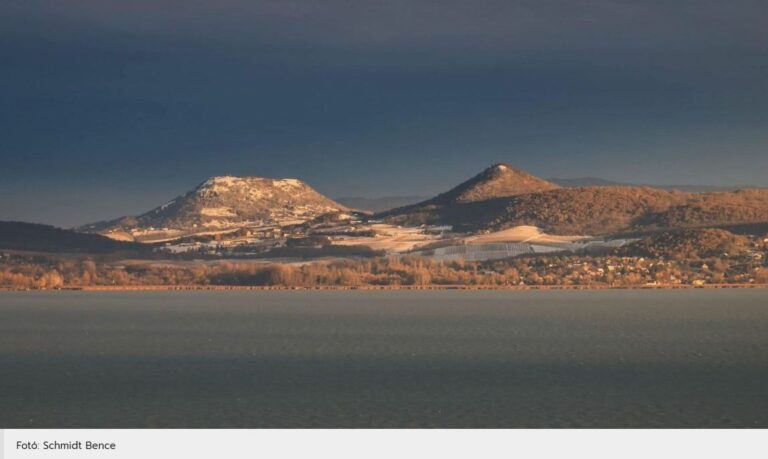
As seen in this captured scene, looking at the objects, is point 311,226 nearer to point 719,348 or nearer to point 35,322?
point 35,322

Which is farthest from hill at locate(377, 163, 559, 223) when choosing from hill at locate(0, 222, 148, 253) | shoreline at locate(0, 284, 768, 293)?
shoreline at locate(0, 284, 768, 293)

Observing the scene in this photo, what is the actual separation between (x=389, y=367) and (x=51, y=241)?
391ft

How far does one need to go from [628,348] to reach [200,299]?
3886 cm

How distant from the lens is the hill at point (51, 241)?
451 ft

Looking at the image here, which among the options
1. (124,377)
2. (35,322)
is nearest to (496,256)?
(35,322)

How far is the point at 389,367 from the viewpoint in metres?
30.6

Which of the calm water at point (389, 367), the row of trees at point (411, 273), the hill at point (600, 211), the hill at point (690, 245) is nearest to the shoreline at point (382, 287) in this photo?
the row of trees at point (411, 273)

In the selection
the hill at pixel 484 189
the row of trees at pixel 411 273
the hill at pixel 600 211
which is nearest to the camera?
the row of trees at pixel 411 273

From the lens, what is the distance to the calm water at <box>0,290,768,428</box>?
23.1 m

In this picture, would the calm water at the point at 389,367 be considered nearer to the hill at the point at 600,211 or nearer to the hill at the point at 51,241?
the hill at the point at 51,241

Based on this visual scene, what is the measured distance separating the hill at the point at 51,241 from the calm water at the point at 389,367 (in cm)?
8375

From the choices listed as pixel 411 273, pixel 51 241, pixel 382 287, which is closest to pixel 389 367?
pixel 382 287

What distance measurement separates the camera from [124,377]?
2900 centimetres

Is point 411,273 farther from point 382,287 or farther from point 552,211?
point 552,211
